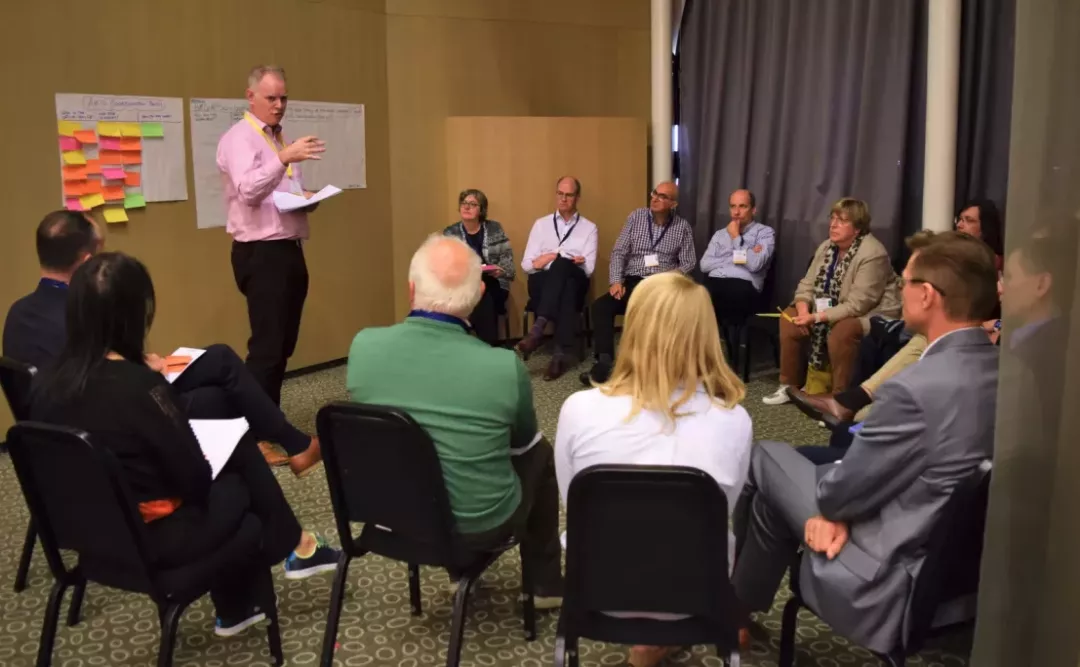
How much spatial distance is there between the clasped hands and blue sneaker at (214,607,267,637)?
143 centimetres

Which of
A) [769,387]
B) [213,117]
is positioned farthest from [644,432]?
[213,117]

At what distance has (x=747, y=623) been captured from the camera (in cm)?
241

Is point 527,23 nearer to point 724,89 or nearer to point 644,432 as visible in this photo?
point 724,89

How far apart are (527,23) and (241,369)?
15.6 ft

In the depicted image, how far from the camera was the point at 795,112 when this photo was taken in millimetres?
5621

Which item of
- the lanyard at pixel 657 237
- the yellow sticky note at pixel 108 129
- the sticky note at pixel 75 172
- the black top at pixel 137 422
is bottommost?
the black top at pixel 137 422

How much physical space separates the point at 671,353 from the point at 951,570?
715 mm

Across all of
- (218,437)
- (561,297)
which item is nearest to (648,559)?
(218,437)

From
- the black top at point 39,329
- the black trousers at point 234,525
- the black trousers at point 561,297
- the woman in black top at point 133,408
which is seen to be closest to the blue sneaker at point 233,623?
the black trousers at point 234,525

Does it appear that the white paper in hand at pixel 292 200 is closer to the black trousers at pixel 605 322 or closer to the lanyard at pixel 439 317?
the lanyard at pixel 439 317

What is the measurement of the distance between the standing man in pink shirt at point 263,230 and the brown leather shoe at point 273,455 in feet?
0.78

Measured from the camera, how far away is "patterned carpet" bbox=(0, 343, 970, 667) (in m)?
2.44

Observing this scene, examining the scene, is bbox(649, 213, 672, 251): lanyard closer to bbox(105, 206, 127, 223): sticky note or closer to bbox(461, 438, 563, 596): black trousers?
bbox(105, 206, 127, 223): sticky note

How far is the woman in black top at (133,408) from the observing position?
6.39 feet
